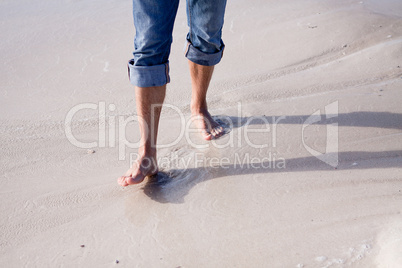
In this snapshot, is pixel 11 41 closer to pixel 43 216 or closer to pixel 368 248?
pixel 43 216

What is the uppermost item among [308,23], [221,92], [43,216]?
[308,23]

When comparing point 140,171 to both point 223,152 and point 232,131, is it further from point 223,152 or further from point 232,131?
point 232,131

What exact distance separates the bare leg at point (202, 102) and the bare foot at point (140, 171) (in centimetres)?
42

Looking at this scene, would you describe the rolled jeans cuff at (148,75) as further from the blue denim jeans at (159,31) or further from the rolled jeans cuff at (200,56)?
the rolled jeans cuff at (200,56)

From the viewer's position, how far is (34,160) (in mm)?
2213

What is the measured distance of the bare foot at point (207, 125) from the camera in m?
2.37

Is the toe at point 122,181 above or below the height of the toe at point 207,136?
below

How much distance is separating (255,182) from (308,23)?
2.05 meters

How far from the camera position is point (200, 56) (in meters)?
2.26

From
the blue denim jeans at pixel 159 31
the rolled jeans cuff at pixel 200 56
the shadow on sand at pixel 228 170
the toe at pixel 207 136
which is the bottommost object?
the shadow on sand at pixel 228 170

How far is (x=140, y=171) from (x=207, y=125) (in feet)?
1.90

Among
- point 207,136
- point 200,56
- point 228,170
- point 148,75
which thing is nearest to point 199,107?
point 207,136

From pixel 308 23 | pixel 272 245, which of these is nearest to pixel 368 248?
pixel 272 245
